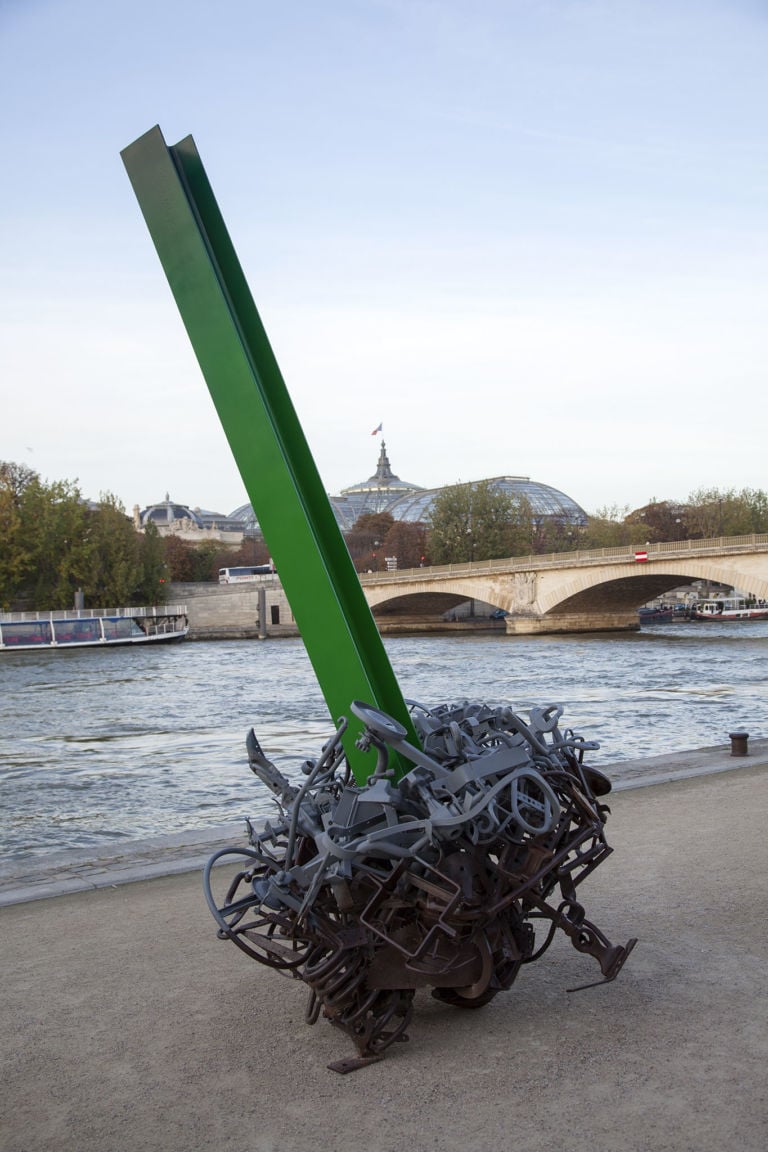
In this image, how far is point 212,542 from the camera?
100 metres

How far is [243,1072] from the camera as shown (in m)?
3.10

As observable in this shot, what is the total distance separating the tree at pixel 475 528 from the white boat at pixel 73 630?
78.5ft

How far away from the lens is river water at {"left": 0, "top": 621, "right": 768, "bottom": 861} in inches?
437

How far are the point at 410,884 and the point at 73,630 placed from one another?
154 feet

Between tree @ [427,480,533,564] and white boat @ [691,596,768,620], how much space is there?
475 inches

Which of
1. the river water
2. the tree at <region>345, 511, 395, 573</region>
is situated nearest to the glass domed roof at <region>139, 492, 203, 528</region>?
the tree at <region>345, 511, 395, 573</region>

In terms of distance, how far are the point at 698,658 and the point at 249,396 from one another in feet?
96.3

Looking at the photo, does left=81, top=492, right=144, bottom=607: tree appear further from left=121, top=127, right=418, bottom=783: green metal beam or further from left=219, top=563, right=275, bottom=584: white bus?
left=121, top=127, right=418, bottom=783: green metal beam

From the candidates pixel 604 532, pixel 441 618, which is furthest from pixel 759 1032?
pixel 604 532

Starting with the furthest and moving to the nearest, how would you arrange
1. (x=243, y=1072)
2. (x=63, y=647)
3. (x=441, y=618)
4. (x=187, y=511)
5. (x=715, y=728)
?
(x=187, y=511) < (x=441, y=618) < (x=63, y=647) < (x=715, y=728) < (x=243, y=1072)

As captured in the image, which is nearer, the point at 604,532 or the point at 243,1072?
the point at 243,1072

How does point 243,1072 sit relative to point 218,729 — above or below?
above

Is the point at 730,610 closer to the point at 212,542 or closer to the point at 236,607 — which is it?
the point at 236,607

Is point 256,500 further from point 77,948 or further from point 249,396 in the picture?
point 77,948
